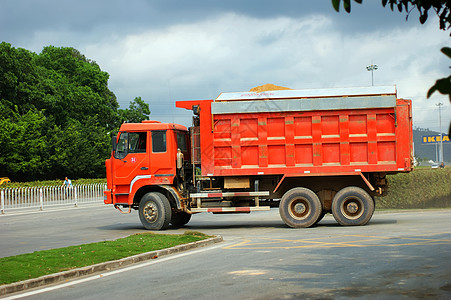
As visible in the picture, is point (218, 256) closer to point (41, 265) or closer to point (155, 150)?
point (41, 265)

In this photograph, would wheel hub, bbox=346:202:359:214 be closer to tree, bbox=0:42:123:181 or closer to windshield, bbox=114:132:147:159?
windshield, bbox=114:132:147:159

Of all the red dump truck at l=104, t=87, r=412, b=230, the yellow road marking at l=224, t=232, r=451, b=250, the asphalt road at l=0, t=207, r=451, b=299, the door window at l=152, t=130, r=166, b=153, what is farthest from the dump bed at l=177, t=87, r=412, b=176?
the yellow road marking at l=224, t=232, r=451, b=250

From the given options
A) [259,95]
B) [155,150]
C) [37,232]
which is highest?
[259,95]

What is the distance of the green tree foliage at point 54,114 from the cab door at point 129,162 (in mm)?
30368

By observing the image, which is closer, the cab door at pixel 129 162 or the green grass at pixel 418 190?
the cab door at pixel 129 162

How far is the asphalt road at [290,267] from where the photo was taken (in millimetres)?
8141

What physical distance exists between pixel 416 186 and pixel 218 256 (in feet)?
69.6

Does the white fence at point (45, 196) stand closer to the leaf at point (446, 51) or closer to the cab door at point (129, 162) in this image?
the cab door at point (129, 162)

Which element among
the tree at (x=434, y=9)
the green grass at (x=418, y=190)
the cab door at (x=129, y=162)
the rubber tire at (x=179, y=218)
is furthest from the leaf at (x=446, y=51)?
the green grass at (x=418, y=190)

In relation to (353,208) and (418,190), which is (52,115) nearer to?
(418,190)

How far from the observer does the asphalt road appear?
320 inches

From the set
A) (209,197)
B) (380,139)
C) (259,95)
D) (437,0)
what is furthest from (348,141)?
(437,0)

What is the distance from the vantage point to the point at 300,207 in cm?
1797

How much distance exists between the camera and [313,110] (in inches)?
698
